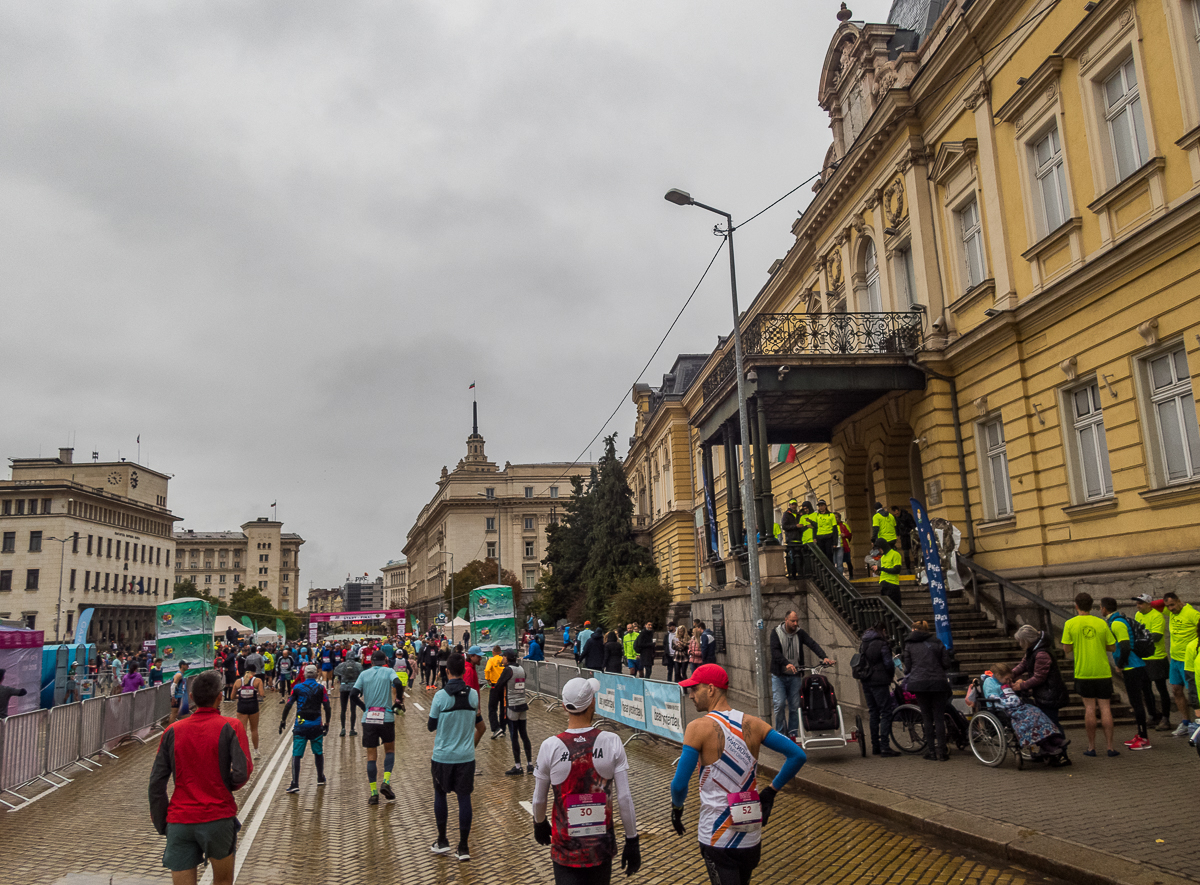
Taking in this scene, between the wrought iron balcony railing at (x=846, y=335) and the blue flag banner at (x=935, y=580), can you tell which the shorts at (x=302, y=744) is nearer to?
the blue flag banner at (x=935, y=580)

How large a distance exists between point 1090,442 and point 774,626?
6.27 meters

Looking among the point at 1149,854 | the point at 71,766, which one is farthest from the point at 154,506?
the point at 1149,854

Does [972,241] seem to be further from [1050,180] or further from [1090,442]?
[1090,442]

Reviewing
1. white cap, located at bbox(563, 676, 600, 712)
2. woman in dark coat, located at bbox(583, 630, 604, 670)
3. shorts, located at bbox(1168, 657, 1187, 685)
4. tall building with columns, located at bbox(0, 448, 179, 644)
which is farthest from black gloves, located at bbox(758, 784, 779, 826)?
tall building with columns, located at bbox(0, 448, 179, 644)

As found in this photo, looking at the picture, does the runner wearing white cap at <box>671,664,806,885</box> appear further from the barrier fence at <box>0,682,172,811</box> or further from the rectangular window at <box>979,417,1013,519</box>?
the rectangular window at <box>979,417,1013,519</box>

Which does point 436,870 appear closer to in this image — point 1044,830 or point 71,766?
point 1044,830

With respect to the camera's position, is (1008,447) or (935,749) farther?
(1008,447)

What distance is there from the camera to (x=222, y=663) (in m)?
30.3

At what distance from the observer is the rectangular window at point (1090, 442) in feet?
47.5

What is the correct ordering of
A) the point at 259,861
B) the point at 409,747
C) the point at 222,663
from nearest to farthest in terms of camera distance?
the point at 259,861 → the point at 409,747 → the point at 222,663

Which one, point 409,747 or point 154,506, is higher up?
point 154,506

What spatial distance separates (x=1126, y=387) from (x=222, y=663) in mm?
28538

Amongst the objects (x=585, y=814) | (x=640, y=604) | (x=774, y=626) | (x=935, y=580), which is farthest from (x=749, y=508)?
(x=640, y=604)

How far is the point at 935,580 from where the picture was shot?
1440 centimetres
